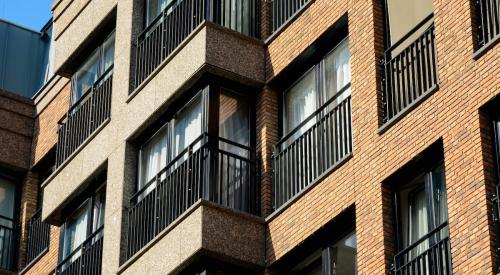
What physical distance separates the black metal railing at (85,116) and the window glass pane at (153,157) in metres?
2.02

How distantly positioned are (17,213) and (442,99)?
18078 millimetres

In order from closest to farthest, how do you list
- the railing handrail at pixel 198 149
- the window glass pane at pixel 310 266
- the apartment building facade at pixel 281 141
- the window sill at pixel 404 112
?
the apartment building facade at pixel 281 141 → the window sill at pixel 404 112 → the window glass pane at pixel 310 266 → the railing handrail at pixel 198 149

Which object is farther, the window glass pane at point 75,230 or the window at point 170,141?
the window glass pane at point 75,230

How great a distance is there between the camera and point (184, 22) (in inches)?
1211

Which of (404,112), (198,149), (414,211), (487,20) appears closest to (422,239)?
(414,211)

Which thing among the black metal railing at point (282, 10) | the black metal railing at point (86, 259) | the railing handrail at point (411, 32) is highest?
the black metal railing at point (282, 10)

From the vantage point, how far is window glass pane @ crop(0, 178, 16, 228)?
39.6 m

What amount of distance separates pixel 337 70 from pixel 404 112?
11.2 feet

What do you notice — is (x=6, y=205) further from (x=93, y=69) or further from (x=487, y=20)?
(x=487, y=20)

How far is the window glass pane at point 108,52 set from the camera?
34.8 metres

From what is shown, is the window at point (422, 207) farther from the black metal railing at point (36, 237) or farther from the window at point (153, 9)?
the black metal railing at point (36, 237)

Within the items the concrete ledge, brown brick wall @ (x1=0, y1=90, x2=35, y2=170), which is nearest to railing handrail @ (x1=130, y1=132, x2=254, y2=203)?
the concrete ledge

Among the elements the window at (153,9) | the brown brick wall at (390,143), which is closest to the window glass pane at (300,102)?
the brown brick wall at (390,143)

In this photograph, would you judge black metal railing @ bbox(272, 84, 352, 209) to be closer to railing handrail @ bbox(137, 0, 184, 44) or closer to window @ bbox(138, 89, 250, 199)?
window @ bbox(138, 89, 250, 199)
